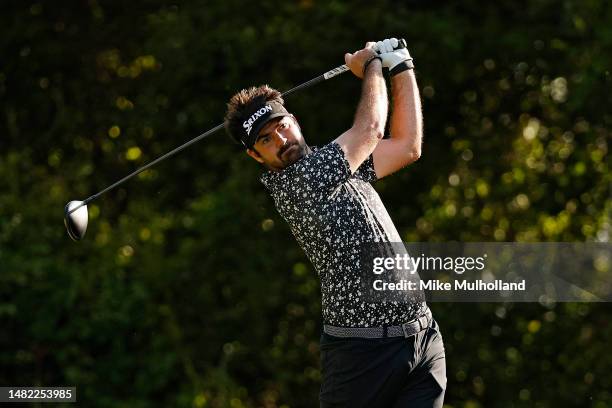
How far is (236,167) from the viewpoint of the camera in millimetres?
6457

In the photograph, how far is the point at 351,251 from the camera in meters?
3.38

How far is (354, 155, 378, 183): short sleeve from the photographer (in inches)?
140

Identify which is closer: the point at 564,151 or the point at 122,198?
the point at 564,151

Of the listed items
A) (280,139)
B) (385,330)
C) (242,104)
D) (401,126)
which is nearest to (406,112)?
(401,126)

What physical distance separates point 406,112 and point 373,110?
0.22m

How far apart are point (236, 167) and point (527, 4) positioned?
6.26 feet

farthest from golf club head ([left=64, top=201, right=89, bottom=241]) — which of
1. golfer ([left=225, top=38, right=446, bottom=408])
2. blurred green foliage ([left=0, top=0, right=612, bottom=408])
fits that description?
blurred green foliage ([left=0, top=0, right=612, bottom=408])

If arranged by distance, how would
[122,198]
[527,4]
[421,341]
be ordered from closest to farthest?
[421,341]
[527,4]
[122,198]

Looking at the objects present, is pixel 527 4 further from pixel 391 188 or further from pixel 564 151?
pixel 391 188

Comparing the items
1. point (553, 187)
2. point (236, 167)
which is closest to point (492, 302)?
point (553, 187)

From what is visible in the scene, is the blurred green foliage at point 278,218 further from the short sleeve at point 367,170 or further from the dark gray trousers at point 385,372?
the dark gray trousers at point 385,372

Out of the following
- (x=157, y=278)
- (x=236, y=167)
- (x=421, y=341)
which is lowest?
(x=421, y=341)

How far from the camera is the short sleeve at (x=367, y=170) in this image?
356 centimetres

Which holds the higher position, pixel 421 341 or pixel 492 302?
pixel 492 302
